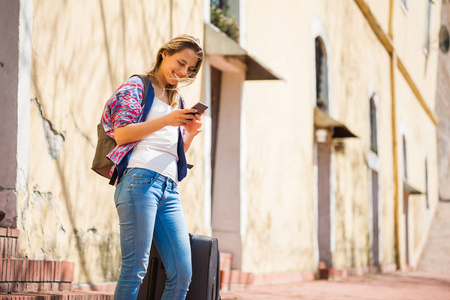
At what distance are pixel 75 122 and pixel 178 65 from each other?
2.52 metres

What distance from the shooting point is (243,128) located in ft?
30.2

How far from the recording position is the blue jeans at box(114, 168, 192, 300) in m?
3.35

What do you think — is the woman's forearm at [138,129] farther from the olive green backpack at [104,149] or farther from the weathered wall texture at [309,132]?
the weathered wall texture at [309,132]

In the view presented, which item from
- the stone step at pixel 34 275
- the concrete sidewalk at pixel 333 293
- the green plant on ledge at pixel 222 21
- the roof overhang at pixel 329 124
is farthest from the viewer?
the roof overhang at pixel 329 124

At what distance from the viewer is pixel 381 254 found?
679 inches

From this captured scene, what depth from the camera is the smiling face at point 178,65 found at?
362cm

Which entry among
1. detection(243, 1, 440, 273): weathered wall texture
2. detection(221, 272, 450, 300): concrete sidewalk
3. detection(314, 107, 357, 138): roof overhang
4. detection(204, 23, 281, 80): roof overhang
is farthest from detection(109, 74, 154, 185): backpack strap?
detection(314, 107, 357, 138): roof overhang

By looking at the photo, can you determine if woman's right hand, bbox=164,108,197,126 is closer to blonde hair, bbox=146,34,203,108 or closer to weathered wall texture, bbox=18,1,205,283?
blonde hair, bbox=146,34,203,108

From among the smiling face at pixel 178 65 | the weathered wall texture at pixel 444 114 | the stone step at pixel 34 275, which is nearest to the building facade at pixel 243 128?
the stone step at pixel 34 275

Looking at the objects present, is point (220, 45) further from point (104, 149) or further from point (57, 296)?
point (104, 149)

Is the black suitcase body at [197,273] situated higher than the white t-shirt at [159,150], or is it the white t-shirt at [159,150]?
the white t-shirt at [159,150]

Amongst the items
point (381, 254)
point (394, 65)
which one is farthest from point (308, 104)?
point (394, 65)

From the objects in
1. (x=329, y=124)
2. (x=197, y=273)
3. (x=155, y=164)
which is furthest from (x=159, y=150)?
(x=329, y=124)

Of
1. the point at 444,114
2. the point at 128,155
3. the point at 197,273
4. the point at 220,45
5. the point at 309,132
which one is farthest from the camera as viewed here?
the point at 444,114
